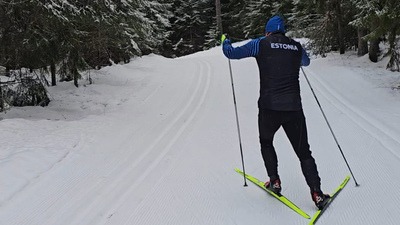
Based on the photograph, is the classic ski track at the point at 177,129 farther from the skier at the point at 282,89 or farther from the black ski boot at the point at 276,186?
the skier at the point at 282,89

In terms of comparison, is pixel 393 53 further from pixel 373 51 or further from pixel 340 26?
pixel 340 26

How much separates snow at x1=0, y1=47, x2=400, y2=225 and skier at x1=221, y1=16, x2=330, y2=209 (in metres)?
0.51

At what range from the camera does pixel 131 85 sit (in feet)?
45.7

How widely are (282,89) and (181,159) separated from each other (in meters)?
2.46

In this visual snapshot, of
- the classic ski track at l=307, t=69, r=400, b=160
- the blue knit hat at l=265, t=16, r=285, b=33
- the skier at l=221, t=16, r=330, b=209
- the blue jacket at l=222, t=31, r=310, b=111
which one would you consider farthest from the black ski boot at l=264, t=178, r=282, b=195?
the classic ski track at l=307, t=69, r=400, b=160

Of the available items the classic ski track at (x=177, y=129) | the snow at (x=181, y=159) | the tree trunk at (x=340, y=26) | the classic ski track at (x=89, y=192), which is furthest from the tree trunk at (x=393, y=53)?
the classic ski track at (x=89, y=192)

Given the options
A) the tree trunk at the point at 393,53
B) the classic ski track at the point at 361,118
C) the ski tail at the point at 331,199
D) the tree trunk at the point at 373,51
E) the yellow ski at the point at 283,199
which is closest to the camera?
the ski tail at the point at 331,199

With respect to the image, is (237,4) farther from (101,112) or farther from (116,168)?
(116,168)

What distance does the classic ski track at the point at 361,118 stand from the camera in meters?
6.40

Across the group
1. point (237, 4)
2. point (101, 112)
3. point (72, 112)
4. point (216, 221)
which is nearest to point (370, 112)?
point (216, 221)

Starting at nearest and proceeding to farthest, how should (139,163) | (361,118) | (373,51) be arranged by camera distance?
1. (139,163)
2. (361,118)
3. (373,51)

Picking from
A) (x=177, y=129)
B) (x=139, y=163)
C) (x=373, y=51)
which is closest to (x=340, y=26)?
(x=373, y=51)

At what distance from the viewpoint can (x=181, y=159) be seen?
612 centimetres

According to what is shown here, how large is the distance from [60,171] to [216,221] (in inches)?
107
